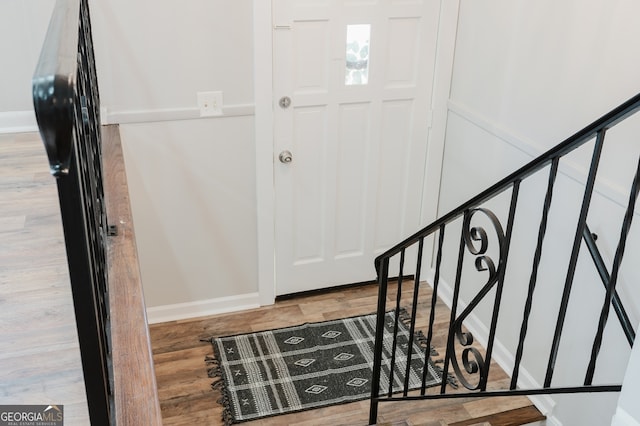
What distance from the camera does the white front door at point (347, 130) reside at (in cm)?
350

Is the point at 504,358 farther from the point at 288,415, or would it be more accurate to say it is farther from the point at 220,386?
the point at 220,386

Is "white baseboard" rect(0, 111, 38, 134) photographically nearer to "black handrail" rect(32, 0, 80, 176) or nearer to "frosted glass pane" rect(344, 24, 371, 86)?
"frosted glass pane" rect(344, 24, 371, 86)

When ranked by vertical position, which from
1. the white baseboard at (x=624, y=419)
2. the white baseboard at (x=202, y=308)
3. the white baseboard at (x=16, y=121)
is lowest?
the white baseboard at (x=202, y=308)

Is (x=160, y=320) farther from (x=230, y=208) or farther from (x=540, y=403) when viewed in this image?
(x=540, y=403)

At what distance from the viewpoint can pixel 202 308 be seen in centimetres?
385

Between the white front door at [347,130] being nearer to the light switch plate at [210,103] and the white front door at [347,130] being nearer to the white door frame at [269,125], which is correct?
the white door frame at [269,125]

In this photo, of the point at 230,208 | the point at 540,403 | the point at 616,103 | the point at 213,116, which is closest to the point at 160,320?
the point at 230,208

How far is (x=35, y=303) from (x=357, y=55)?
234 centimetres

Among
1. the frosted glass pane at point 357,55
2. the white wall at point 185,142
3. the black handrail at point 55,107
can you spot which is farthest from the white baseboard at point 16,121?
the black handrail at point 55,107

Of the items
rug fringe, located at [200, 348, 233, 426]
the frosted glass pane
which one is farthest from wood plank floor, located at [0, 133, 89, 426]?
the frosted glass pane

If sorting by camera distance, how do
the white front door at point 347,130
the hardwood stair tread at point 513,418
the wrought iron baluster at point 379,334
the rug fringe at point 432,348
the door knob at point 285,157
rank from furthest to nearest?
the door knob at point 285,157 < the white front door at point 347,130 < the rug fringe at point 432,348 < the hardwood stair tread at point 513,418 < the wrought iron baluster at point 379,334

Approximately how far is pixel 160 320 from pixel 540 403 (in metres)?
2.17

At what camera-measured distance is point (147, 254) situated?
11.9ft

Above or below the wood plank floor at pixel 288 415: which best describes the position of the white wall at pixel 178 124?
above
